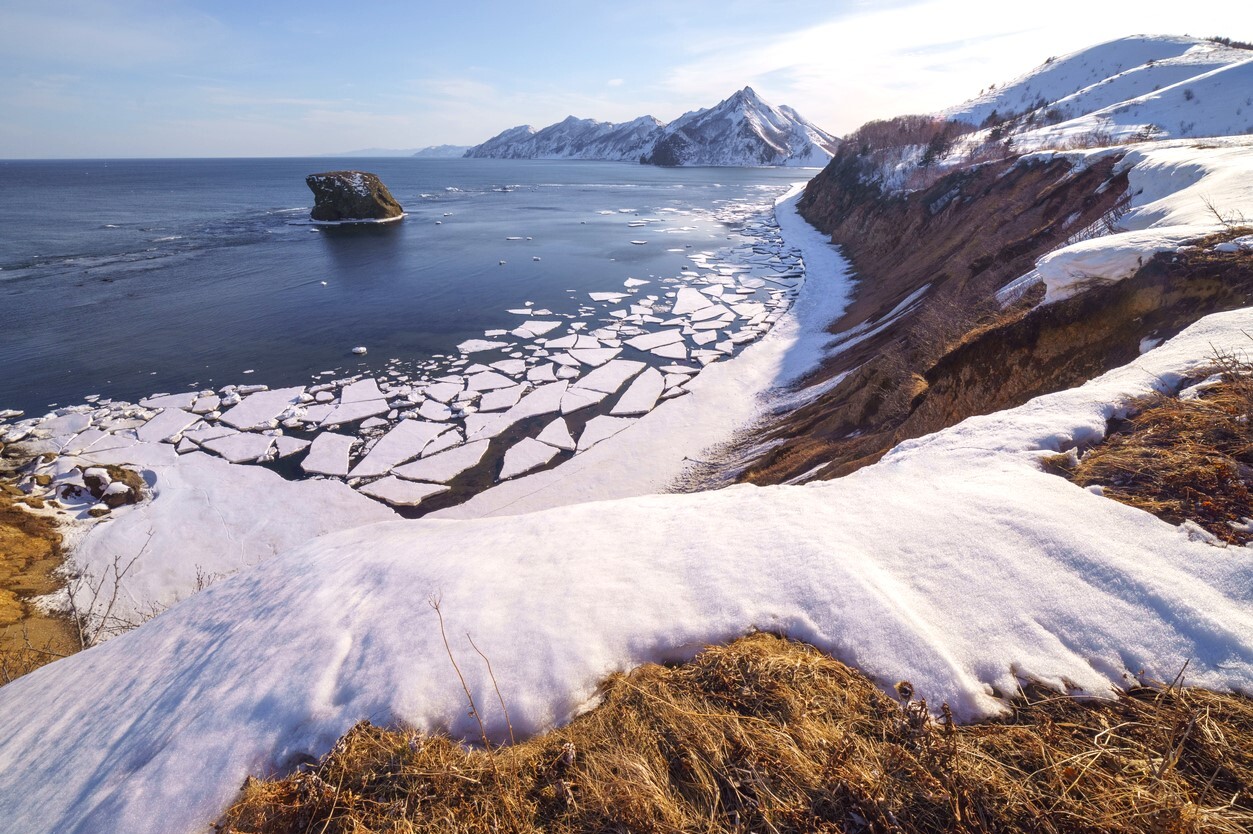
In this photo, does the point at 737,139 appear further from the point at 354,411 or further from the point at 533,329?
the point at 354,411

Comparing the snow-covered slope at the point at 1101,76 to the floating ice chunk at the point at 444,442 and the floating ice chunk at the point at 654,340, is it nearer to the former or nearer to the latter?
the floating ice chunk at the point at 654,340

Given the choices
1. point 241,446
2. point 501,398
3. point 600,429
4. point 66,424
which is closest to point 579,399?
point 600,429

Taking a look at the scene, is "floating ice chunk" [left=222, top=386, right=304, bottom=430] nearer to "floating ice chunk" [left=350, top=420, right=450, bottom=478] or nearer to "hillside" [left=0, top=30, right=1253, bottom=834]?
"floating ice chunk" [left=350, top=420, right=450, bottom=478]

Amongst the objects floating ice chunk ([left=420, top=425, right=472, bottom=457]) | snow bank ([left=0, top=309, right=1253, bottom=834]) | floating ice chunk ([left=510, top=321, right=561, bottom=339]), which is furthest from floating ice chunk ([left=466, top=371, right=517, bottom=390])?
snow bank ([left=0, top=309, right=1253, bottom=834])

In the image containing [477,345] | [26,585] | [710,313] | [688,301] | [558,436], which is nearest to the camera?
[26,585]

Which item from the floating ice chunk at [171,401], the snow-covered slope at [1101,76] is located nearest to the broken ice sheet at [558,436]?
the floating ice chunk at [171,401]

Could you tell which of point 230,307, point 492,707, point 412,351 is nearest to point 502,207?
point 230,307
